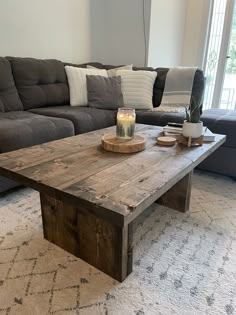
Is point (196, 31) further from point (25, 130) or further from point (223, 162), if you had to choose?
point (25, 130)

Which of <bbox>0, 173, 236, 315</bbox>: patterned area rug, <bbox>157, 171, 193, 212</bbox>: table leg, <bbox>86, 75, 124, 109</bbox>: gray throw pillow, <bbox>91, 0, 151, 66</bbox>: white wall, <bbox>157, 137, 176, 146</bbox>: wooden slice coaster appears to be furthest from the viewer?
<bbox>91, 0, 151, 66</bbox>: white wall

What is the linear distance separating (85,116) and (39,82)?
2.27ft

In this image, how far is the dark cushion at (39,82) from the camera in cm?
242

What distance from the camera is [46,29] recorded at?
2865 mm

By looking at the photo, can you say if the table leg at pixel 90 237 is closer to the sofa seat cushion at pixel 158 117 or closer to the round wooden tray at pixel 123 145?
the round wooden tray at pixel 123 145

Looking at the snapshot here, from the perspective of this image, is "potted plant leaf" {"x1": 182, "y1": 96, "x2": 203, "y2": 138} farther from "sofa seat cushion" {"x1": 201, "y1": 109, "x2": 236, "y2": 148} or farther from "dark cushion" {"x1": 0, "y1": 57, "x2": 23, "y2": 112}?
"dark cushion" {"x1": 0, "y1": 57, "x2": 23, "y2": 112}

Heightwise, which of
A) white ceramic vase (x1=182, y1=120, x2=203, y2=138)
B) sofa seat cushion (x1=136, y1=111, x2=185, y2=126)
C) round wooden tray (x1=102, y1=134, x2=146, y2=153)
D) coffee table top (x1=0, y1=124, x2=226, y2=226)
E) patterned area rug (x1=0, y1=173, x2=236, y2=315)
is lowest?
patterned area rug (x1=0, y1=173, x2=236, y2=315)

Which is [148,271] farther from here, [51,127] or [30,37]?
[30,37]

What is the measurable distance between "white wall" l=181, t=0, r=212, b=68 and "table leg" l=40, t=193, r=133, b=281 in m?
3.37

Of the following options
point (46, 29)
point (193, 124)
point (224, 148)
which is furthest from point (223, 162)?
point (46, 29)

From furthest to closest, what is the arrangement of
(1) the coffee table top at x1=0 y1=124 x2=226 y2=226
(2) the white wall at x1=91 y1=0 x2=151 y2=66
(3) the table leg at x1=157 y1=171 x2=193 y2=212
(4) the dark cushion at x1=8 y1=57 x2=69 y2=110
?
(2) the white wall at x1=91 y1=0 x2=151 y2=66
(4) the dark cushion at x1=8 y1=57 x2=69 y2=110
(3) the table leg at x1=157 y1=171 x2=193 y2=212
(1) the coffee table top at x1=0 y1=124 x2=226 y2=226

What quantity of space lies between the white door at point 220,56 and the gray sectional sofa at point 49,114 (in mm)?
1349

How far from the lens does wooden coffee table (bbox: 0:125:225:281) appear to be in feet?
3.03

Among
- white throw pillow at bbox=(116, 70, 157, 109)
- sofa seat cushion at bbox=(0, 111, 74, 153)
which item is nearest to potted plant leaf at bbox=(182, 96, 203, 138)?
sofa seat cushion at bbox=(0, 111, 74, 153)
